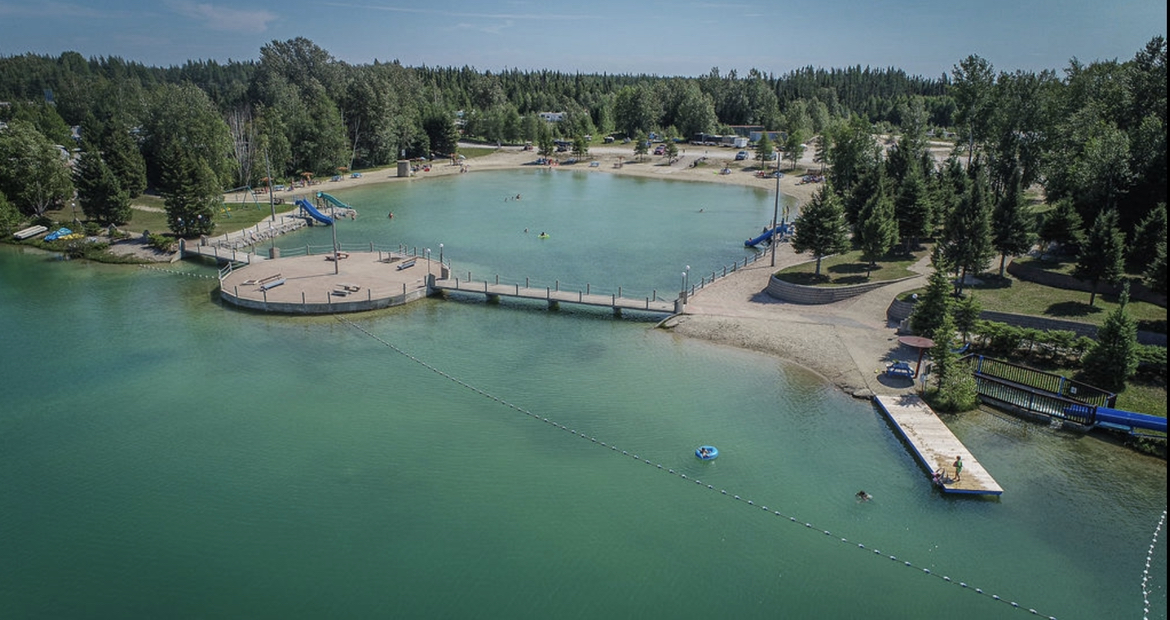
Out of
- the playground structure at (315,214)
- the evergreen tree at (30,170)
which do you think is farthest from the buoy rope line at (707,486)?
the evergreen tree at (30,170)

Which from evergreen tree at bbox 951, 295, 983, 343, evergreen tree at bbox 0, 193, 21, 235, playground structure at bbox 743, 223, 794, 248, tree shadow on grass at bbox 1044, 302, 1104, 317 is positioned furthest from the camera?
playground structure at bbox 743, 223, 794, 248

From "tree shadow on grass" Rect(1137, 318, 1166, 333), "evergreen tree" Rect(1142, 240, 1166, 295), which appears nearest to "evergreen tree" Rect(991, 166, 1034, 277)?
"evergreen tree" Rect(1142, 240, 1166, 295)

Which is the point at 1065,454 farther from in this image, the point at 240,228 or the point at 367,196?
the point at 367,196

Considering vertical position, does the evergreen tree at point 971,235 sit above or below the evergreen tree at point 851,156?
below

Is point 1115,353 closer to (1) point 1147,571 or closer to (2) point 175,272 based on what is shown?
(1) point 1147,571

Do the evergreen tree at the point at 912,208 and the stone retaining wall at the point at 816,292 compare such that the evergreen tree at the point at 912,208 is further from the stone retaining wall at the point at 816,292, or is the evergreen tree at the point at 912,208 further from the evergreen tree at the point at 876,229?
the stone retaining wall at the point at 816,292

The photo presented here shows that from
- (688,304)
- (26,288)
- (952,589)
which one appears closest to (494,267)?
(688,304)

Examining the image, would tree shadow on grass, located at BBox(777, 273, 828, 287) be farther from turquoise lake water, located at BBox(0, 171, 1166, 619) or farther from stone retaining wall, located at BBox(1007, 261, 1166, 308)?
stone retaining wall, located at BBox(1007, 261, 1166, 308)
